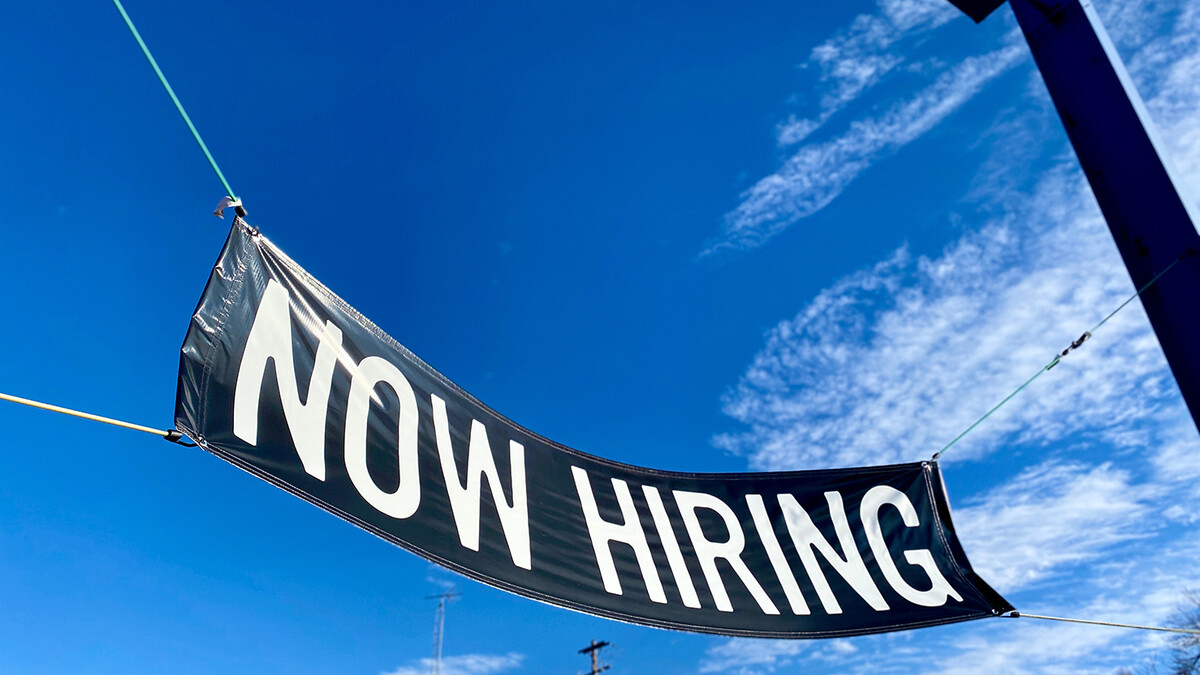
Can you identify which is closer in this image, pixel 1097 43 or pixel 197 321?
pixel 197 321

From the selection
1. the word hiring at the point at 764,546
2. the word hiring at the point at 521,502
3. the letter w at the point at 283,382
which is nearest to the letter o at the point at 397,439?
the word hiring at the point at 521,502

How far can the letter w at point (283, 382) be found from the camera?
7.68 feet

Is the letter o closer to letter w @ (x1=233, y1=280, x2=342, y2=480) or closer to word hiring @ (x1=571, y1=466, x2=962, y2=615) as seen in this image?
letter w @ (x1=233, y1=280, x2=342, y2=480)

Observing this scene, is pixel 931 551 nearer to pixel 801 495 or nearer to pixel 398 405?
pixel 801 495

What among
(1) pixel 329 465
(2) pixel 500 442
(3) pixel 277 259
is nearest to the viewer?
(1) pixel 329 465

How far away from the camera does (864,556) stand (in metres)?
3.55

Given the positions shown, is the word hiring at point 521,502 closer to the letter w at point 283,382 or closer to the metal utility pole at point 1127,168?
the letter w at point 283,382

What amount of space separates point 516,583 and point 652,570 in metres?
0.67

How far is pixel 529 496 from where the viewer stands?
306cm

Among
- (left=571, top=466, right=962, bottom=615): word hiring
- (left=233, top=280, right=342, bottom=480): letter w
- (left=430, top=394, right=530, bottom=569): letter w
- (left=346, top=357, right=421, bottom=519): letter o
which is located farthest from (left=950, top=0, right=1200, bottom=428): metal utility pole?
(left=233, top=280, right=342, bottom=480): letter w

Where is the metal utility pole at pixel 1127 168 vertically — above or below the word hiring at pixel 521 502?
above

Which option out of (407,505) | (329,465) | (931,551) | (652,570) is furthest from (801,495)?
(329,465)

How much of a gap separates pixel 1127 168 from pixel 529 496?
2575 mm

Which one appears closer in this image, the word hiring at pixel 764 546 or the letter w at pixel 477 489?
the letter w at pixel 477 489
